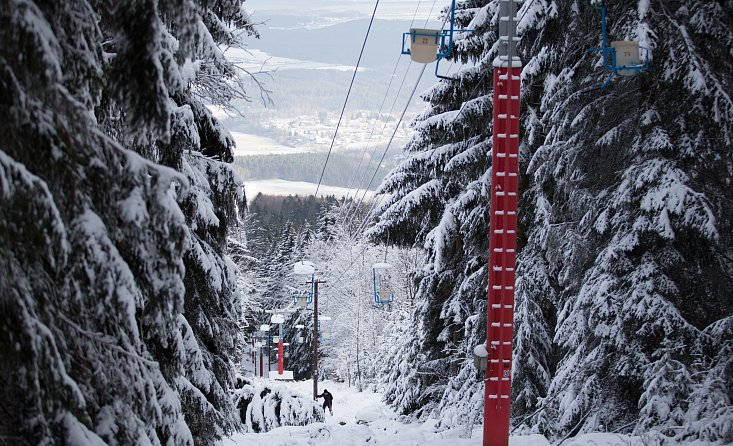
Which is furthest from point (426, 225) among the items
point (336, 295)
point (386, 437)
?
point (336, 295)

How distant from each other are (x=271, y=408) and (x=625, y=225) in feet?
38.4

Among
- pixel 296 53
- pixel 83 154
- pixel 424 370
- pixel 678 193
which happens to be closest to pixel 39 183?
pixel 83 154

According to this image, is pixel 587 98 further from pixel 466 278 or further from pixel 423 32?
pixel 466 278

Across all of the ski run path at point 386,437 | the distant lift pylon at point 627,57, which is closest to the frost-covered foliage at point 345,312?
the ski run path at point 386,437

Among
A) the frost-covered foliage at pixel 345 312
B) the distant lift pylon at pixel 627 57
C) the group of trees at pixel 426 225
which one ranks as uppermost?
the distant lift pylon at pixel 627 57

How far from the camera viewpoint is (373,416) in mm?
20750

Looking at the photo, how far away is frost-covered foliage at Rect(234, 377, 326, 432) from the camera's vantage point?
60.7ft

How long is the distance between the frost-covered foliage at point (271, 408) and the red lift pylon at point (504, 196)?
11139 mm

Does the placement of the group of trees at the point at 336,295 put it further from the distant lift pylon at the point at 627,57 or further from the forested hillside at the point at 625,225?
the distant lift pylon at the point at 627,57

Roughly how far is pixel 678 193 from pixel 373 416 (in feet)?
44.4

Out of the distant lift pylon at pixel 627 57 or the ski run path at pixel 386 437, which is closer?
the distant lift pylon at pixel 627 57

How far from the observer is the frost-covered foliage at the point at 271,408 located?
60.7ft

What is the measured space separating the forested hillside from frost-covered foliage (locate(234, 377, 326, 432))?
18.3 feet

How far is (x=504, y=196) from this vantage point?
316 inches
